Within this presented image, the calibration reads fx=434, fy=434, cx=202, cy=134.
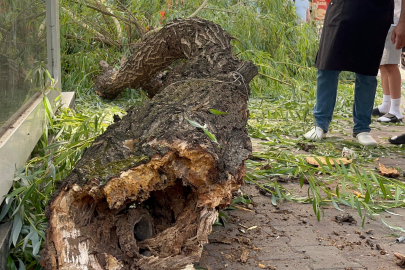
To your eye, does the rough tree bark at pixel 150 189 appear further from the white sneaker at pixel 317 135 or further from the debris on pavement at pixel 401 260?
the white sneaker at pixel 317 135

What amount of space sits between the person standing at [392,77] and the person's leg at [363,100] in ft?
3.79

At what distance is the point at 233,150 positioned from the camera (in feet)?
6.30

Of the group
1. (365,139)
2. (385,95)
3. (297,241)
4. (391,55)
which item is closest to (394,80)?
(391,55)

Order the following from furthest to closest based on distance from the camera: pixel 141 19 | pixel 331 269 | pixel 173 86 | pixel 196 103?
pixel 141 19
pixel 173 86
pixel 196 103
pixel 331 269

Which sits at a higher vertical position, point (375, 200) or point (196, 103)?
point (196, 103)

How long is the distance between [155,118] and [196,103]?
0.28 meters

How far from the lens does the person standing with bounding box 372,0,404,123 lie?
16.9 ft

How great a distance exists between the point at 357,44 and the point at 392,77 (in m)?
1.60

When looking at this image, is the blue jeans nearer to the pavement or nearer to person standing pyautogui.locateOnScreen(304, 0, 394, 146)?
person standing pyautogui.locateOnScreen(304, 0, 394, 146)

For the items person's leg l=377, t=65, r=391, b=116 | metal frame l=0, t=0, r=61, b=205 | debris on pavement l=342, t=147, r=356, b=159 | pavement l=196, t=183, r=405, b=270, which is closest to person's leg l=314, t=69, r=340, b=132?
debris on pavement l=342, t=147, r=356, b=159

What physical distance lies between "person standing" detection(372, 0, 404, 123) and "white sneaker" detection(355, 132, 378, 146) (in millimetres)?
1399

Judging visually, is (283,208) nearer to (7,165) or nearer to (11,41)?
(7,165)

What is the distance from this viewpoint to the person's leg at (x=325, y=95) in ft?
13.9

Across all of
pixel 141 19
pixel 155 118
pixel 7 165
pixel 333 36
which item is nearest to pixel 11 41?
pixel 7 165
